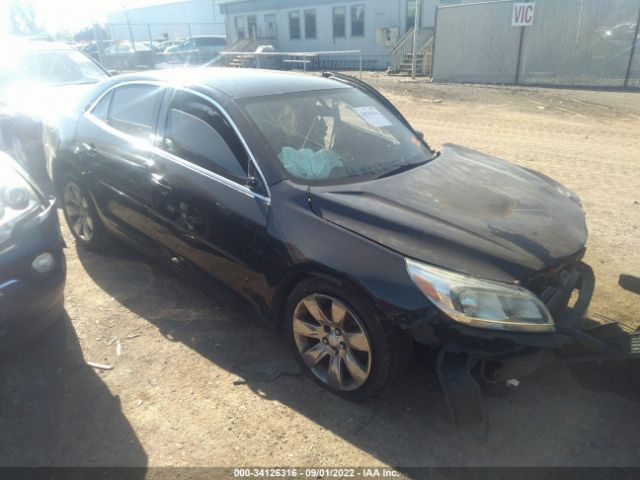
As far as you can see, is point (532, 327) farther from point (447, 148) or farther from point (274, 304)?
point (447, 148)

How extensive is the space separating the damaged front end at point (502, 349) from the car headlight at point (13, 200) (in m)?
2.29

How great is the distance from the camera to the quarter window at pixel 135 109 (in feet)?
11.7

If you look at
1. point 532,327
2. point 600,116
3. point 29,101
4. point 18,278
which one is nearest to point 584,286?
point 532,327

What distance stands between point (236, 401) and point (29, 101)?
537cm

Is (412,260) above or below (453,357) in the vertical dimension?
above

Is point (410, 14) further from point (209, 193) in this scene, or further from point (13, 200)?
point (13, 200)

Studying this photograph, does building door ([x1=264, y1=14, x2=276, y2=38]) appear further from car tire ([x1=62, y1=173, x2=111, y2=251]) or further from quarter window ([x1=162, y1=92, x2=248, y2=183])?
quarter window ([x1=162, y1=92, x2=248, y2=183])

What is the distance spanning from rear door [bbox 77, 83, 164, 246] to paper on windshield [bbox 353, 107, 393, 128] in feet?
4.86

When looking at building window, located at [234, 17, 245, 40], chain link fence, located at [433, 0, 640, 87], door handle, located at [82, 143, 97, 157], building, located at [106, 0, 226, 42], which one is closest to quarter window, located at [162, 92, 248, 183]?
door handle, located at [82, 143, 97, 157]

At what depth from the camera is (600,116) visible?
1052 cm

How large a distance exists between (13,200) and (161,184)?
34.2 inches

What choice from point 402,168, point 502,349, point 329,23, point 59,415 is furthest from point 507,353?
point 329,23

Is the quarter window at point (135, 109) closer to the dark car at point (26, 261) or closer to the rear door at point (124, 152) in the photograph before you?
the rear door at point (124, 152)

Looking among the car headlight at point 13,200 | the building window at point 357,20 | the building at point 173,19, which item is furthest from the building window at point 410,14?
the car headlight at point 13,200
